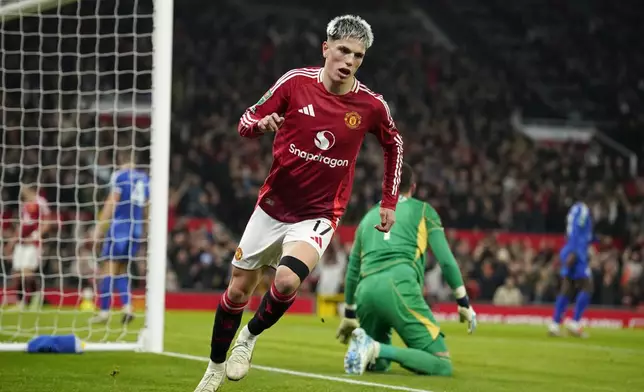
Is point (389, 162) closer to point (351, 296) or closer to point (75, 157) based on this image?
point (351, 296)

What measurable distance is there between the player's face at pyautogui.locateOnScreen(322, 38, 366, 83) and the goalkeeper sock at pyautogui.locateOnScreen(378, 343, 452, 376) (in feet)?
9.45

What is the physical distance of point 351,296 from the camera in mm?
9055

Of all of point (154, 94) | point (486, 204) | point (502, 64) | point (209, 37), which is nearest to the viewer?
point (154, 94)

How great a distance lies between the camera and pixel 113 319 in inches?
599

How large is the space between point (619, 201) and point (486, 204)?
335 cm

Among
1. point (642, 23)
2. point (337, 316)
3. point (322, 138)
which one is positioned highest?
point (642, 23)

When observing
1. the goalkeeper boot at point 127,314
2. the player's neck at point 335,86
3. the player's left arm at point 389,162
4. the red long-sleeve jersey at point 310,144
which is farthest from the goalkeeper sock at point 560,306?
the player's neck at point 335,86

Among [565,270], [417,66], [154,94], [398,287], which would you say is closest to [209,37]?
[417,66]

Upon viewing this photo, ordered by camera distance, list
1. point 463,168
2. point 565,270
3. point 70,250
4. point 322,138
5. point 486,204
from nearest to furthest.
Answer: point 322,138 < point 565,270 < point 70,250 < point 486,204 < point 463,168

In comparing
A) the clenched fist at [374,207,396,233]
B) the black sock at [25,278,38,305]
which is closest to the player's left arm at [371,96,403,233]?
the clenched fist at [374,207,396,233]

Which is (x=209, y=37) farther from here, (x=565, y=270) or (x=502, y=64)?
(x=565, y=270)

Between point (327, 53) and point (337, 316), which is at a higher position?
point (327, 53)

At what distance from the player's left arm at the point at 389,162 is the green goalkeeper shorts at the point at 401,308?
80.6 inches

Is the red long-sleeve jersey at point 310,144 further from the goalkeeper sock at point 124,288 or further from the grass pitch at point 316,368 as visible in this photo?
the goalkeeper sock at point 124,288
